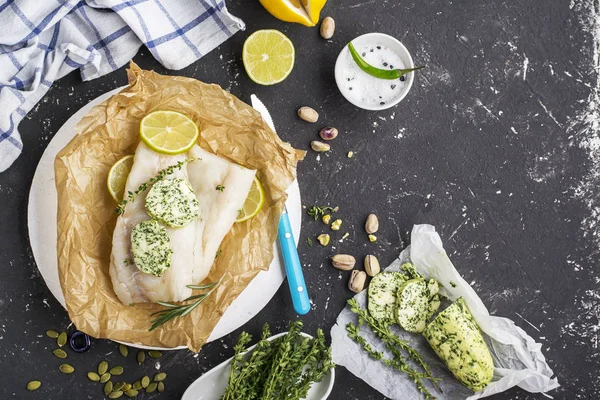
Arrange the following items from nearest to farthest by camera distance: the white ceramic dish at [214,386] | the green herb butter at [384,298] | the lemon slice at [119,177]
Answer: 1. the lemon slice at [119,177]
2. the white ceramic dish at [214,386]
3. the green herb butter at [384,298]

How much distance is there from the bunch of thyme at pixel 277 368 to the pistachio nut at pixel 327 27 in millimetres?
1038

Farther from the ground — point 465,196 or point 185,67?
point 185,67

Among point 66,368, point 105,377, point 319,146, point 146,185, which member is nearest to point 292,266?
point 319,146

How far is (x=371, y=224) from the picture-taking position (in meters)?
2.40

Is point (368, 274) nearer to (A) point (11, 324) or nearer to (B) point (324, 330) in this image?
(B) point (324, 330)

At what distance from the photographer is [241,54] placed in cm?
238

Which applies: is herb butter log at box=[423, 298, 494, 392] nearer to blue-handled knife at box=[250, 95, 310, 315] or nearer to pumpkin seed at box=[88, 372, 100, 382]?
→ blue-handled knife at box=[250, 95, 310, 315]

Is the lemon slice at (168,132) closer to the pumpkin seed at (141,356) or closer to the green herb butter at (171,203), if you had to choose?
the green herb butter at (171,203)

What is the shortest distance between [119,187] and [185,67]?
0.51m

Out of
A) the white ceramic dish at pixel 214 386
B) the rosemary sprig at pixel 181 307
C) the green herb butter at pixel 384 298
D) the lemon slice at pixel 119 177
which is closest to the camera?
the rosemary sprig at pixel 181 307

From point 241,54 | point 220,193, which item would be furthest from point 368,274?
point 241,54

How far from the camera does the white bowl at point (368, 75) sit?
7.59 ft

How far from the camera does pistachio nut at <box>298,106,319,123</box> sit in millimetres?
2359

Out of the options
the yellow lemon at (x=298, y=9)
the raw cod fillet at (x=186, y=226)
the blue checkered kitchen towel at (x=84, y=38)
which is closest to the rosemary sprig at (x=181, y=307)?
the raw cod fillet at (x=186, y=226)
